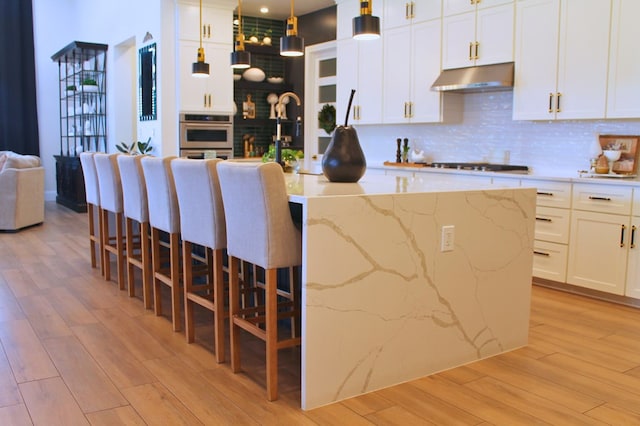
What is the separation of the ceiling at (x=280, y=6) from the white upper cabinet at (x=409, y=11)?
1410 mm

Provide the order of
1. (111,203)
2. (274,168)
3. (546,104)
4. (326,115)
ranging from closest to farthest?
(274,168), (111,203), (546,104), (326,115)

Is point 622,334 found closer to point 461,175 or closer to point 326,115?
point 461,175

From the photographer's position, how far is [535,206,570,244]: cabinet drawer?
458 centimetres

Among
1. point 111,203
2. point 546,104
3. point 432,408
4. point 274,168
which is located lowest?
point 432,408

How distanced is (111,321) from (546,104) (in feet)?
12.3

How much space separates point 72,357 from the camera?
10.3ft

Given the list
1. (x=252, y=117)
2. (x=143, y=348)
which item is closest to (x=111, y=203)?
(x=143, y=348)

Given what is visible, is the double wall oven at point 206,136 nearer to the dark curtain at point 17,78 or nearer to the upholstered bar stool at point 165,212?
the upholstered bar stool at point 165,212

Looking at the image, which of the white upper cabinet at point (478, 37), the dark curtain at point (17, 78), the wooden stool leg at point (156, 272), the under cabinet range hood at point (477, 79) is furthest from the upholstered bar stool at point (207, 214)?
the dark curtain at point (17, 78)

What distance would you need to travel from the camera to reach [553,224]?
4656 mm

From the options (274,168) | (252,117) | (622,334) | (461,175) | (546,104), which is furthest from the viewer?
(252,117)

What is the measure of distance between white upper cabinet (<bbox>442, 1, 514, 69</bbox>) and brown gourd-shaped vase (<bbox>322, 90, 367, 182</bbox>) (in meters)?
2.50

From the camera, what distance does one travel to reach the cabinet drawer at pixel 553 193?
4.54 m

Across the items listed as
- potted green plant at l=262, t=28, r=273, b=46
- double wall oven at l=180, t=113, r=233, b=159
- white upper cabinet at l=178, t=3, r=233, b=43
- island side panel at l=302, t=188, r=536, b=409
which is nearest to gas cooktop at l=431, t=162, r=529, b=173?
island side panel at l=302, t=188, r=536, b=409
